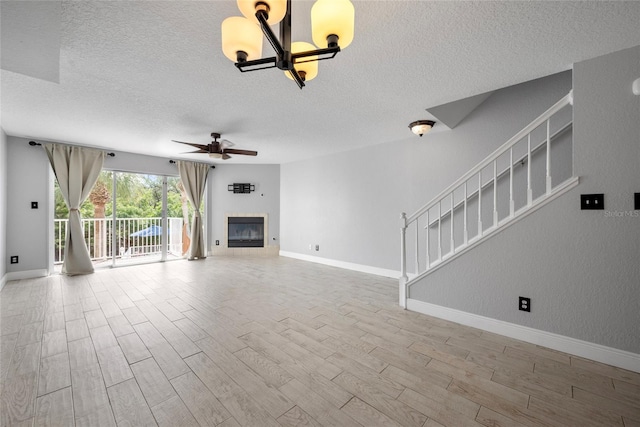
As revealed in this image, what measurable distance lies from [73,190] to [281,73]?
16.1ft

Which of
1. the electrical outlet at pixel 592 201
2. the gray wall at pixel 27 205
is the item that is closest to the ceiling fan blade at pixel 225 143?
the gray wall at pixel 27 205

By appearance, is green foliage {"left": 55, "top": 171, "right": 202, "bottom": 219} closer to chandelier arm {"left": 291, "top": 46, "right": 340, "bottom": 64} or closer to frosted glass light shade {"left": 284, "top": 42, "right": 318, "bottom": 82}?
frosted glass light shade {"left": 284, "top": 42, "right": 318, "bottom": 82}

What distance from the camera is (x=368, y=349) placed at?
2.06 m

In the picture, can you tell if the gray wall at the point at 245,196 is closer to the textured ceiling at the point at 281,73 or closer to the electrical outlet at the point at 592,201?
the textured ceiling at the point at 281,73

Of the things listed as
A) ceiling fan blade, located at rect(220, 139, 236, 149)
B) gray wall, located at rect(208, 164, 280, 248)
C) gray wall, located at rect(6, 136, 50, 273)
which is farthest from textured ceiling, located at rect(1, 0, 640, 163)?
gray wall, located at rect(208, 164, 280, 248)

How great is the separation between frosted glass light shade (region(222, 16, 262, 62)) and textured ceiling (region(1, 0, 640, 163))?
13.1 inches

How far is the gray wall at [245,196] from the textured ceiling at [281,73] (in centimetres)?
273

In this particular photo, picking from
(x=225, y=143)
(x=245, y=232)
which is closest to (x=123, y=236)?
(x=245, y=232)

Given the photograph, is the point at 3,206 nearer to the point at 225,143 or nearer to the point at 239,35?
the point at 225,143

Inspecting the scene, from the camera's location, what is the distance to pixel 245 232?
658 cm

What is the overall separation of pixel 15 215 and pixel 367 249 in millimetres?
6260

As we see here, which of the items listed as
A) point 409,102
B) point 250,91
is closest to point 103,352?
point 250,91

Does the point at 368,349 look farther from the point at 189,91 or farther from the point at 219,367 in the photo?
the point at 189,91

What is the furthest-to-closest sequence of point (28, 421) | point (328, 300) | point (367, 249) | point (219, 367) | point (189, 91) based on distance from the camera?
point (367, 249) < point (328, 300) < point (189, 91) < point (219, 367) < point (28, 421)
